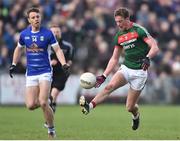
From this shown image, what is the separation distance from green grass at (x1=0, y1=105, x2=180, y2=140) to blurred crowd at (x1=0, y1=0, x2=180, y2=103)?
166cm

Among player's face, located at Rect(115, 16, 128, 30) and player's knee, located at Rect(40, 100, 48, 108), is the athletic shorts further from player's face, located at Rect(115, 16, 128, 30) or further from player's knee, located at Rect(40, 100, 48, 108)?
player's knee, located at Rect(40, 100, 48, 108)

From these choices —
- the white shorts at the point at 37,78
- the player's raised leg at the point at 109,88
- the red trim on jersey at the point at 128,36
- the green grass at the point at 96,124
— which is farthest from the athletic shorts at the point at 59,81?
the white shorts at the point at 37,78

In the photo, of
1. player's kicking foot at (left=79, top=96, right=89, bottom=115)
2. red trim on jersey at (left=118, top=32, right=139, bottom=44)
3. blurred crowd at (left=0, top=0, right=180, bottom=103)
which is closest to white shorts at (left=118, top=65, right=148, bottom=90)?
red trim on jersey at (left=118, top=32, right=139, bottom=44)

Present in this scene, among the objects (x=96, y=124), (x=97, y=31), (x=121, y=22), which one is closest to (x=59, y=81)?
(x=96, y=124)

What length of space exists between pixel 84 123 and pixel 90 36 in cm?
955

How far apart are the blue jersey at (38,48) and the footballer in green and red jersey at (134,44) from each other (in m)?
1.47

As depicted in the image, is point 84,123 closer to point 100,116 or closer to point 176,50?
point 100,116

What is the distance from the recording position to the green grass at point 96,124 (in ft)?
47.4

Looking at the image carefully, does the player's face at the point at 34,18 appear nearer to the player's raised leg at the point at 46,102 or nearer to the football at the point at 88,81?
the player's raised leg at the point at 46,102

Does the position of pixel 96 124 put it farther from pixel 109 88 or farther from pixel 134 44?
→ pixel 134 44

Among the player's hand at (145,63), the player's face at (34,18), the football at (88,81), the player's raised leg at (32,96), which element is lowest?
the player's raised leg at (32,96)

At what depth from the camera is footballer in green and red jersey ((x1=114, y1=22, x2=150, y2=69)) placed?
14.6m

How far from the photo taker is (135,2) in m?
29.4

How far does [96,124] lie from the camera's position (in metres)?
18.5
